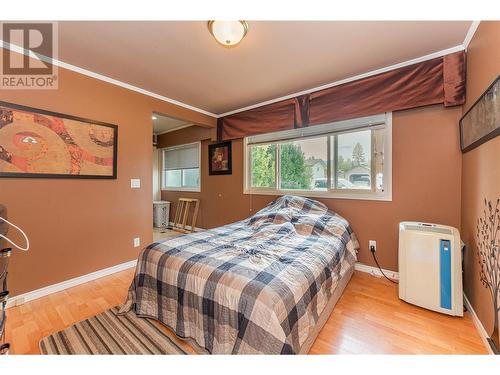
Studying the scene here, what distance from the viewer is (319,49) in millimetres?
2020

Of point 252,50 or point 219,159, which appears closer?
point 252,50

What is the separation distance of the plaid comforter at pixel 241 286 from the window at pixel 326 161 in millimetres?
869

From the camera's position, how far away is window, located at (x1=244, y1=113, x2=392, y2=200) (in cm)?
248

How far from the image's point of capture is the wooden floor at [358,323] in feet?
4.65

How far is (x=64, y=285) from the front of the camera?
2.22 metres

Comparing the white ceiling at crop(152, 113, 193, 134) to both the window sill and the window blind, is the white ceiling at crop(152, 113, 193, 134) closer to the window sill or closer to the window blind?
the window blind

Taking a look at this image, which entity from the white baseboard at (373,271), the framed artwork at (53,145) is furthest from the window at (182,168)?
the white baseboard at (373,271)

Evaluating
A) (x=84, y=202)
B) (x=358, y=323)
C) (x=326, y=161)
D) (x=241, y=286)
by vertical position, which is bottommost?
(x=358, y=323)

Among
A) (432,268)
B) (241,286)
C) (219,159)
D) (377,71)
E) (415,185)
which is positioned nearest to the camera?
(241,286)

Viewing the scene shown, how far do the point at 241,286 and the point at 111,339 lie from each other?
1.06 m

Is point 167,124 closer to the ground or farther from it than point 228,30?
farther from it
